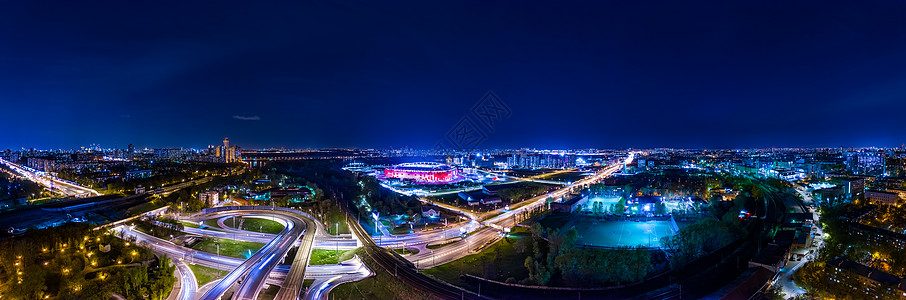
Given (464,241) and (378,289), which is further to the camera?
(464,241)

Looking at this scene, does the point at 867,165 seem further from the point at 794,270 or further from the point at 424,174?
the point at 794,270

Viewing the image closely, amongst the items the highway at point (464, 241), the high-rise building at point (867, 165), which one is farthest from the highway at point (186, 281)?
the high-rise building at point (867, 165)

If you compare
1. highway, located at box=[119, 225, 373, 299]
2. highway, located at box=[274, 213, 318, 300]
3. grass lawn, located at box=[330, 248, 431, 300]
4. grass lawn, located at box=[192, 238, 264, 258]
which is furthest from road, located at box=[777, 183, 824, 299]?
grass lawn, located at box=[192, 238, 264, 258]

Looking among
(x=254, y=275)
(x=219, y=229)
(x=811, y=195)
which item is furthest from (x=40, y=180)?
(x=811, y=195)

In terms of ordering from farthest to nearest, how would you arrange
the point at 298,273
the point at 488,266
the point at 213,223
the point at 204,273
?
the point at 213,223, the point at 488,266, the point at 204,273, the point at 298,273

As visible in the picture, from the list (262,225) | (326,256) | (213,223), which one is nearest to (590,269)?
(326,256)

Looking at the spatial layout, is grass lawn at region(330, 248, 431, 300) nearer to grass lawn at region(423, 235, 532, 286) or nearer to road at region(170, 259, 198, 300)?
grass lawn at region(423, 235, 532, 286)

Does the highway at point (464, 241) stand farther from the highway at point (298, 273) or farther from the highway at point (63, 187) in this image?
the highway at point (63, 187)
